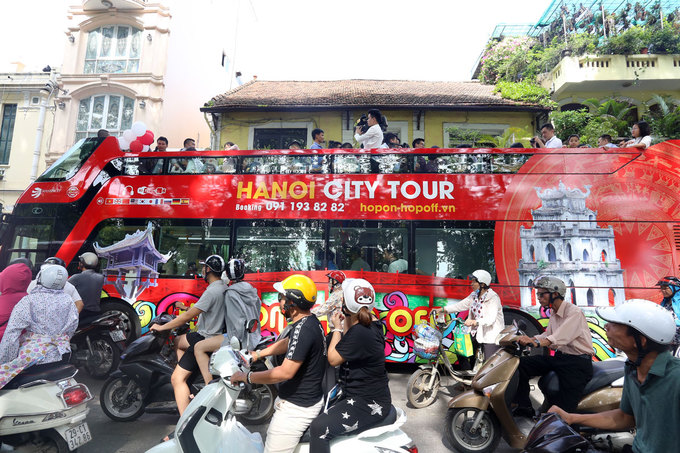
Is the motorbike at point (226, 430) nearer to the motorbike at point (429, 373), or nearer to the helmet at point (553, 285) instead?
the helmet at point (553, 285)

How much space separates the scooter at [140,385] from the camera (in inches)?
165

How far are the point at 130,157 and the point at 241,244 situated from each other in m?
2.66

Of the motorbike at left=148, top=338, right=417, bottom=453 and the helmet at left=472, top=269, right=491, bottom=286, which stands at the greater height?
the helmet at left=472, top=269, right=491, bottom=286

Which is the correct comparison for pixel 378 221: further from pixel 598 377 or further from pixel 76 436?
pixel 76 436

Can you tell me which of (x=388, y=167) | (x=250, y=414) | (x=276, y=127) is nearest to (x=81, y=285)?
(x=250, y=414)

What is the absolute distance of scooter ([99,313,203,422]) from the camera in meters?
4.20

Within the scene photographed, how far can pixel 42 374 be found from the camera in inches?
124

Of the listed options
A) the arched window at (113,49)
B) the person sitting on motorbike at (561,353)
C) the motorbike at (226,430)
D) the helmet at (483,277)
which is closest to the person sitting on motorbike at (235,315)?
the motorbike at (226,430)

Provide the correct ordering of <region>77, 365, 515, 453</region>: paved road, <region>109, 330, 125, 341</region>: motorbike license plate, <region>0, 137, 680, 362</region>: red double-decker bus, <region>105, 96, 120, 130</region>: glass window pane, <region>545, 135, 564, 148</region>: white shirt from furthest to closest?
1. <region>105, 96, 120, 130</region>: glass window pane
2. <region>545, 135, 564, 148</region>: white shirt
3. <region>0, 137, 680, 362</region>: red double-decker bus
4. <region>109, 330, 125, 341</region>: motorbike license plate
5. <region>77, 365, 515, 453</region>: paved road

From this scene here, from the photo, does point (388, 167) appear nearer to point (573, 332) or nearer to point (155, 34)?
point (573, 332)

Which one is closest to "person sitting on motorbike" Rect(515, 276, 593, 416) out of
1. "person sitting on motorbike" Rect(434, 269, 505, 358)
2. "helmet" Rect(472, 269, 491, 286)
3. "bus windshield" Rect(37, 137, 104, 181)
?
"person sitting on motorbike" Rect(434, 269, 505, 358)

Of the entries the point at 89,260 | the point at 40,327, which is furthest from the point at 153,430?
the point at 89,260

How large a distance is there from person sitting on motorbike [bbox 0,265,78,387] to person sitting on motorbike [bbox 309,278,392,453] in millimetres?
2704

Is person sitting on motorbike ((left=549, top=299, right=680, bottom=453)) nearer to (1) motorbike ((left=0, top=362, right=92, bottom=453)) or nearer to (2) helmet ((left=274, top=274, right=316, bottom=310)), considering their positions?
(2) helmet ((left=274, top=274, right=316, bottom=310))
